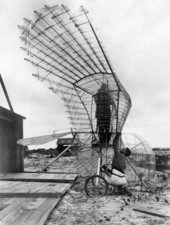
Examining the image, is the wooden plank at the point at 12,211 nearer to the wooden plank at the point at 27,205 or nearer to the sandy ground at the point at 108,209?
the wooden plank at the point at 27,205

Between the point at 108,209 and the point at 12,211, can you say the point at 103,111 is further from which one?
the point at 12,211

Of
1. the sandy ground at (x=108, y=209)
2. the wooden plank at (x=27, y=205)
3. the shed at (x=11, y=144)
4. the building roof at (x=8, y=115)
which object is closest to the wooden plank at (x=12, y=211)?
the wooden plank at (x=27, y=205)

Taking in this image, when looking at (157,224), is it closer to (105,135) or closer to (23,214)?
(23,214)

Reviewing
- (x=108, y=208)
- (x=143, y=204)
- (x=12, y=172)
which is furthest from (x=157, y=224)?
(x=12, y=172)

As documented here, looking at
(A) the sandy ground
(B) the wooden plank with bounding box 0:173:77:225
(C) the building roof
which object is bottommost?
(A) the sandy ground

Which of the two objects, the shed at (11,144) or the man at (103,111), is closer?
the man at (103,111)

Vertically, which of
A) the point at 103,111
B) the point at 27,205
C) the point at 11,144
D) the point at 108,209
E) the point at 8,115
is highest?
the point at 8,115

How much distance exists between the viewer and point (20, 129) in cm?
1611

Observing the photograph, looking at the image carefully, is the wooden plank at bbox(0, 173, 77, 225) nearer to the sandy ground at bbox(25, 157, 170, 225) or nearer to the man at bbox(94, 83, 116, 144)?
the sandy ground at bbox(25, 157, 170, 225)

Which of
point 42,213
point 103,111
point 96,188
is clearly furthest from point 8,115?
point 42,213

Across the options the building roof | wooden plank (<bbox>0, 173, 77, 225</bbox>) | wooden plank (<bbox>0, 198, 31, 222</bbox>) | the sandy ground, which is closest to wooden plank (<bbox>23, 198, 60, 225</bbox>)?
wooden plank (<bbox>0, 173, 77, 225</bbox>)

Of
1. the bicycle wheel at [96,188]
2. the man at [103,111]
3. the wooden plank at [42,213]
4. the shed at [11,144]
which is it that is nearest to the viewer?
the wooden plank at [42,213]

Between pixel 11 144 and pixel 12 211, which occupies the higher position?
pixel 11 144

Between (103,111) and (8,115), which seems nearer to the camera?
(103,111)
